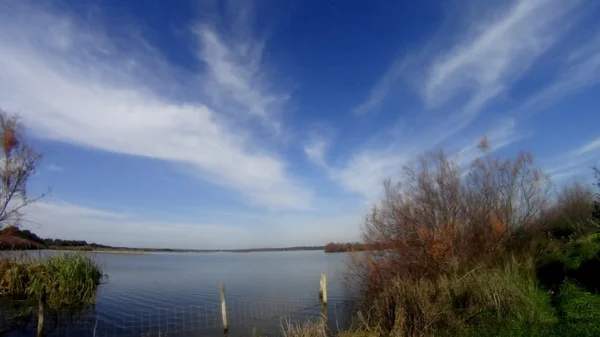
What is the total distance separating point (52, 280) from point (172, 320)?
29.8 ft

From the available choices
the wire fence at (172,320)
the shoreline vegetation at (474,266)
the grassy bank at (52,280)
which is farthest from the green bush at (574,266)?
the grassy bank at (52,280)

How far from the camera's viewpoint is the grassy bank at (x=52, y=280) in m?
24.5

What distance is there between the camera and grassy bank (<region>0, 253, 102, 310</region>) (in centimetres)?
2447

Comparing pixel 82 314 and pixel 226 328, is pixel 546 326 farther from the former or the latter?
pixel 82 314

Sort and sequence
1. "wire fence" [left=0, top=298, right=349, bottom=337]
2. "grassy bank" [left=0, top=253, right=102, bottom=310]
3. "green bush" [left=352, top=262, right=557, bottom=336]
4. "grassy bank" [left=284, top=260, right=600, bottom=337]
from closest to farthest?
1. "grassy bank" [left=284, top=260, right=600, bottom=337]
2. "green bush" [left=352, top=262, right=557, bottom=336]
3. "wire fence" [left=0, top=298, right=349, bottom=337]
4. "grassy bank" [left=0, top=253, right=102, bottom=310]

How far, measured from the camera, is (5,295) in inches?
998

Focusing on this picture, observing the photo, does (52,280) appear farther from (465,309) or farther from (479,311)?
(479,311)

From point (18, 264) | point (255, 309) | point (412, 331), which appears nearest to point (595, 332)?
point (412, 331)

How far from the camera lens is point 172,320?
21.4 metres

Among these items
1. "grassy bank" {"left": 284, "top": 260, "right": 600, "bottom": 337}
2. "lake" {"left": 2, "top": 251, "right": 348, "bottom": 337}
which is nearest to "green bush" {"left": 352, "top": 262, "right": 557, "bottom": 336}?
"grassy bank" {"left": 284, "top": 260, "right": 600, "bottom": 337}

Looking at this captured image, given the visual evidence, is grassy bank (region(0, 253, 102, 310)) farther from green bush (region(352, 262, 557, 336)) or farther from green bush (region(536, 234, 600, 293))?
green bush (region(536, 234, 600, 293))

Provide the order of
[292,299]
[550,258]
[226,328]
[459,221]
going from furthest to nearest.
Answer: [292,299]
[459,221]
[226,328]
[550,258]

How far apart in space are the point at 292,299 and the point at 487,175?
16.0 metres

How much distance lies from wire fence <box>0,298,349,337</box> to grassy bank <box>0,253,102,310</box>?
54.4 inches
